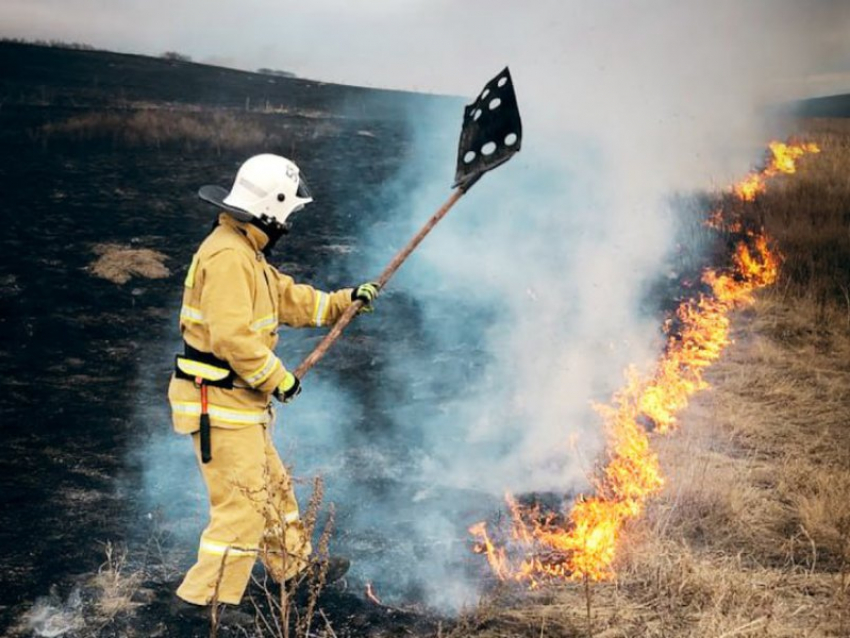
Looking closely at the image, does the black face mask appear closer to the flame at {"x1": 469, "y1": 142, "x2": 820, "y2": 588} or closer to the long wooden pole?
the long wooden pole

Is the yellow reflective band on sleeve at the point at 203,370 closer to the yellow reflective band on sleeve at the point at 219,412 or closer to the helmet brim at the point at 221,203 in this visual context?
the yellow reflective band on sleeve at the point at 219,412

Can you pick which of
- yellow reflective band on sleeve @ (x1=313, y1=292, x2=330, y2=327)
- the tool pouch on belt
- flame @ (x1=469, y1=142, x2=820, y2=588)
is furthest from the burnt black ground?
yellow reflective band on sleeve @ (x1=313, y1=292, x2=330, y2=327)

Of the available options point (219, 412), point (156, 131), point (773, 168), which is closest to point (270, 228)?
point (219, 412)

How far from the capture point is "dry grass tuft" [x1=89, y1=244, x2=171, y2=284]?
9.53m

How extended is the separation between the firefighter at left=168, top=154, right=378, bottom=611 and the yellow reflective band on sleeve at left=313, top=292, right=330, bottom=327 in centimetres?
44

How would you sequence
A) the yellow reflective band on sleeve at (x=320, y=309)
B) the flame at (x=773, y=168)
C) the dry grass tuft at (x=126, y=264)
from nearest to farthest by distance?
the yellow reflective band on sleeve at (x=320, y=309), the dry grass tuft at (x=126, y=264), the flame at (x=773, y=168)

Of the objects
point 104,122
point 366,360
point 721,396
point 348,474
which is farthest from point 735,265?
point 104,122

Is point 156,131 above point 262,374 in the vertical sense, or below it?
above

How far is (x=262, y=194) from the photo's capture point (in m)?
3.54

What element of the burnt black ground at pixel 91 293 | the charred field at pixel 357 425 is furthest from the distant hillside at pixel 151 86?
the charred field at pixel 357 425

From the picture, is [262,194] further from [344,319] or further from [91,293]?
[91,293]

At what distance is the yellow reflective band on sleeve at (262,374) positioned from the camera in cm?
341

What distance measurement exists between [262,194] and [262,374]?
33.9 inches

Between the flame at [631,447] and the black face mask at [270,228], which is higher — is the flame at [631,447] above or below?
below
